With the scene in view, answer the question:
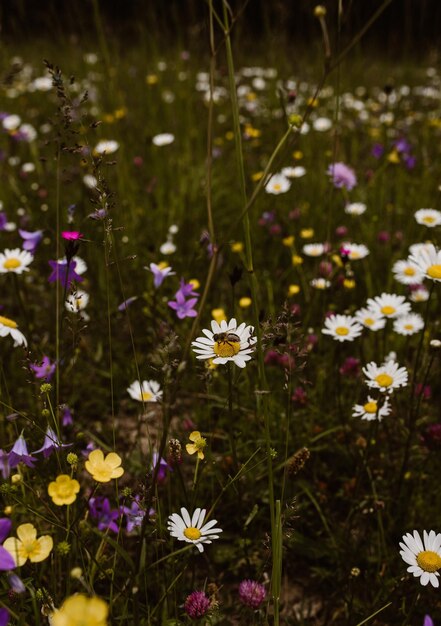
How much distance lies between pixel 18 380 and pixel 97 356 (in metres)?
0.28

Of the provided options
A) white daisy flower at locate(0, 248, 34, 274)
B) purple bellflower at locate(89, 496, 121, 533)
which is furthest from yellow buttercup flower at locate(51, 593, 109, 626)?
white daisy flower at locate(0, 248, 34, 274)

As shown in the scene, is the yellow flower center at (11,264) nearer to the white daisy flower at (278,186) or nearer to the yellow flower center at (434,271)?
the yellow flower center at (434,271)

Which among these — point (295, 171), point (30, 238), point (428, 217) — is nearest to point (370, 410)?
point (428, 217)

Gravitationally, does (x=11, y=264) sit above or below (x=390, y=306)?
above

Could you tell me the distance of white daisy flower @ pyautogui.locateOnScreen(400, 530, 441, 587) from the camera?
109cm

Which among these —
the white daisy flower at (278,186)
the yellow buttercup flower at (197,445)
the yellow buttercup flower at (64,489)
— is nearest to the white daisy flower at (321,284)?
the white daisy flower at (278,186)

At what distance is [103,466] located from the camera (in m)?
0.97

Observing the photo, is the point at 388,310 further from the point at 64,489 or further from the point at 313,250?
the point at 64,489

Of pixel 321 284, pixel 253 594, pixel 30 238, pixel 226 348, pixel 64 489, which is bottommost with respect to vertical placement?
pixel 253 594

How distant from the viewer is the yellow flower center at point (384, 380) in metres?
1.45

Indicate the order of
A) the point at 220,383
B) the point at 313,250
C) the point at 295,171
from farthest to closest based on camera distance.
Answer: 1. the point at 295,171
2. the point at 313,250
3. the point at 220,383

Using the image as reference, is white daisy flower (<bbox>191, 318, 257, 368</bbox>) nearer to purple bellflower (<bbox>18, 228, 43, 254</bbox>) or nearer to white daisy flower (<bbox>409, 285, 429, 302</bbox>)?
purple bellflower (<bbox>18, 228, 43, 254</bbox>)

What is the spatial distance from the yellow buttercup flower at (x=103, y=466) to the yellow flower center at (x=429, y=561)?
0.61 m

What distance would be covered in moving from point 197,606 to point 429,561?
1.47 ft
